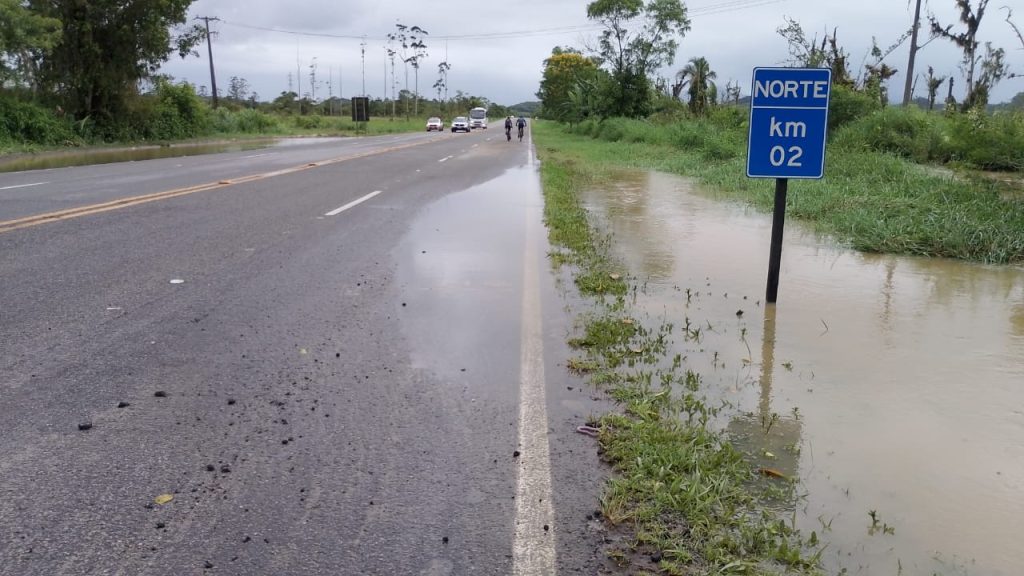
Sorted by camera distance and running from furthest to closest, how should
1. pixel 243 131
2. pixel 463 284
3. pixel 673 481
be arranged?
pixel 243 131, pixel 463 284, pixel 673 481

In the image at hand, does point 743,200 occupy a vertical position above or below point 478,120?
below

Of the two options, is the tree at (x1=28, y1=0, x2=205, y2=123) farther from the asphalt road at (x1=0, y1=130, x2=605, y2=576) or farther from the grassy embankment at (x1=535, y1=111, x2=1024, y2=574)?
the asphalt road at (x1=0, y1=130, x2=605, y2=576)

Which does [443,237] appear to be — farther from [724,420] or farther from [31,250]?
[724,420]

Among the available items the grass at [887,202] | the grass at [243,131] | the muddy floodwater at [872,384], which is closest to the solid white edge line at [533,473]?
the muddy floodwater at [872,384]

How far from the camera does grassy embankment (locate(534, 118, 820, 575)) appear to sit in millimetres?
2777

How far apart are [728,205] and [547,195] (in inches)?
125

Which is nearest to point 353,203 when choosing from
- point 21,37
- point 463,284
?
point 463,284

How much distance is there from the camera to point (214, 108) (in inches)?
1865

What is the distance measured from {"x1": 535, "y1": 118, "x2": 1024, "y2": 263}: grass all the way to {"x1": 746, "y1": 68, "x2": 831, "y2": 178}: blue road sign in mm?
3506

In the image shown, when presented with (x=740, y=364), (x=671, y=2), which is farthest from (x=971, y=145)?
(x=671, y=2)

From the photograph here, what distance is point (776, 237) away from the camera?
19.9ft

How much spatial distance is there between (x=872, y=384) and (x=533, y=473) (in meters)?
2.34

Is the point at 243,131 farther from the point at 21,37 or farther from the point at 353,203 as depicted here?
the point at 353,203

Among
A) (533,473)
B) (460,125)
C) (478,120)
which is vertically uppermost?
(478,120)
